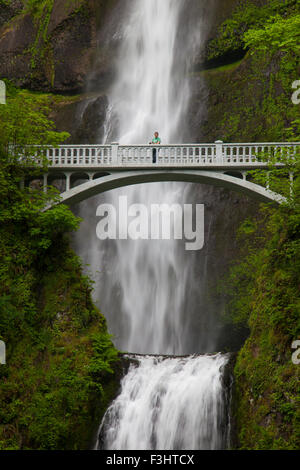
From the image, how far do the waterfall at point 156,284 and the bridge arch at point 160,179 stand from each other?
5.62m

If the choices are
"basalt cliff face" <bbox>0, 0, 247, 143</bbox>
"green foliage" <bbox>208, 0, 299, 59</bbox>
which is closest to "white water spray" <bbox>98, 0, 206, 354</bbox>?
"green foliage" <bbox>208, 0, 299, 59</bbox>

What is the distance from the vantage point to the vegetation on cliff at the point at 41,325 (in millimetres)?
16078

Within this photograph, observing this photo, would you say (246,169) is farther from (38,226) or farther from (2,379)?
(2,379)

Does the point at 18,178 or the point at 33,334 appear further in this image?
the point at 18,178

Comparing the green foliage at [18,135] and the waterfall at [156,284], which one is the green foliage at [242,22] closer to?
the waterfall at [156,284]

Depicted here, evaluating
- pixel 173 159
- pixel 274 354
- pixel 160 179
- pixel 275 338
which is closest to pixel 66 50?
pixel 160 179

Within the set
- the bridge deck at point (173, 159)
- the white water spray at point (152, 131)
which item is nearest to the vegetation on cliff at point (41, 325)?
the bridge deck at point (173, 159)

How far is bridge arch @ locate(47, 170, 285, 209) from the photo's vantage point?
19203 millimetres

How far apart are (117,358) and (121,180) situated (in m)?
6.20

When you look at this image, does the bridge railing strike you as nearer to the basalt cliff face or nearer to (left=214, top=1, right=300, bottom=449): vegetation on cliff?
(left=214, top=1, right=300, bottom=449): vegetation on cliff

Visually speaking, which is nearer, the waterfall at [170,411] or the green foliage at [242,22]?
the waterfall at [170,411]

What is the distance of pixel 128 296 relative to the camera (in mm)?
25984

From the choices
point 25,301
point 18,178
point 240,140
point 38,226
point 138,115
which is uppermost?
point 138,115
